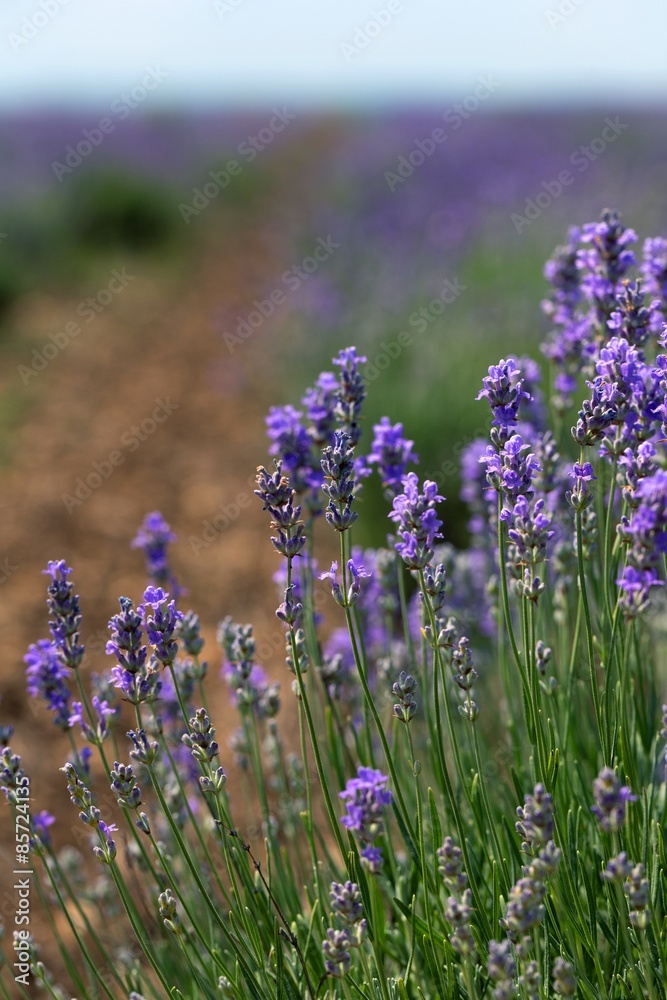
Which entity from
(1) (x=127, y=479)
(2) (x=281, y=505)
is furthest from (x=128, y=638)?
(1) (x=127, y=479)

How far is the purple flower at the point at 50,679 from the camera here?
6.08ft

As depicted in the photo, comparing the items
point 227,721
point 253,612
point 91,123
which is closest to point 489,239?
point 253,612

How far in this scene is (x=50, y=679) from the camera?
6.14 ft

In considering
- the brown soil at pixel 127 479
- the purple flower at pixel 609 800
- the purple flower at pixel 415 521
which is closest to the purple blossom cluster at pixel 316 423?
the purple flower at pixel 415 521

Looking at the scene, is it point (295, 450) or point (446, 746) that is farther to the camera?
point (446, 746)

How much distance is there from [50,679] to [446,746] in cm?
105

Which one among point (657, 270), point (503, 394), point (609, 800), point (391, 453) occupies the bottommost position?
point (609, 800)

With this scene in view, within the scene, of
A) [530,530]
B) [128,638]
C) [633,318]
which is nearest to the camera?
Answer: [530,530]

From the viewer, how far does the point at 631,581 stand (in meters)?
1.17

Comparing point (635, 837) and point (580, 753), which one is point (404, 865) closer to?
point (580, 753)

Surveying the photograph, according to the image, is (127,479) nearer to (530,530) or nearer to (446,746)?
(446,746)

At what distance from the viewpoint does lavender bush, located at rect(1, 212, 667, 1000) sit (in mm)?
1292

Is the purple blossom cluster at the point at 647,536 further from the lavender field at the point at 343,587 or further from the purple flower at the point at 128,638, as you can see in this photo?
the purple flower at the point at 128,638

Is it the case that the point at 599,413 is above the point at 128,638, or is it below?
above
